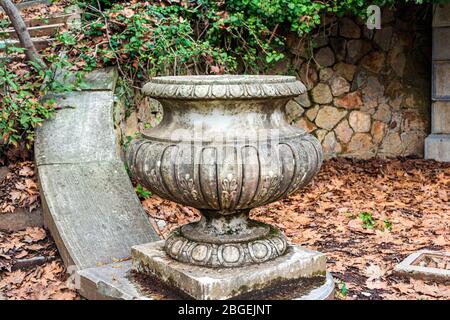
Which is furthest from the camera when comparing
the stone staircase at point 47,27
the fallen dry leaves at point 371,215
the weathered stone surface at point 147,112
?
the stone staircase at point 47,27

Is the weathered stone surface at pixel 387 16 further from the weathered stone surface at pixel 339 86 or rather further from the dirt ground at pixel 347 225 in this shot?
the dirt ground at pixel 347 225

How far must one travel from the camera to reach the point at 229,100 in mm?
2936

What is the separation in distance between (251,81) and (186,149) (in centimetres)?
47

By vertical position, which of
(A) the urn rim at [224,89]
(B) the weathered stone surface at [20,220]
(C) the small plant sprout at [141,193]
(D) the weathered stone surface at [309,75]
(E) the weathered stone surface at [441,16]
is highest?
(E) the weathered stone surface at [441,16]

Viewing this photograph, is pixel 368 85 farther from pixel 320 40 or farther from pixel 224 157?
pixel 224 157

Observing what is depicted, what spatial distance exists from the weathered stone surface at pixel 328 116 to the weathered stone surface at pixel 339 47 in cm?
62

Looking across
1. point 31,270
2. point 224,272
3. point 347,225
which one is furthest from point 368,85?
point 31,270

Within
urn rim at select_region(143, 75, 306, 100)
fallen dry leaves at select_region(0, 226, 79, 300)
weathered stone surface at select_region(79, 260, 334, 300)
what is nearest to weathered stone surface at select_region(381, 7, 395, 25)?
urn rim at select_region(143, 75, 306, 100)

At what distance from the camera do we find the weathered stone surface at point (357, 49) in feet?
23.4

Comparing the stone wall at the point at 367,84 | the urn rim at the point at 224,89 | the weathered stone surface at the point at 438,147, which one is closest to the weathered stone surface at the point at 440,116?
the weathered stone surface at the point at 438,147

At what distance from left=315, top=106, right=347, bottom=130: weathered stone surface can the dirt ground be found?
59cm
